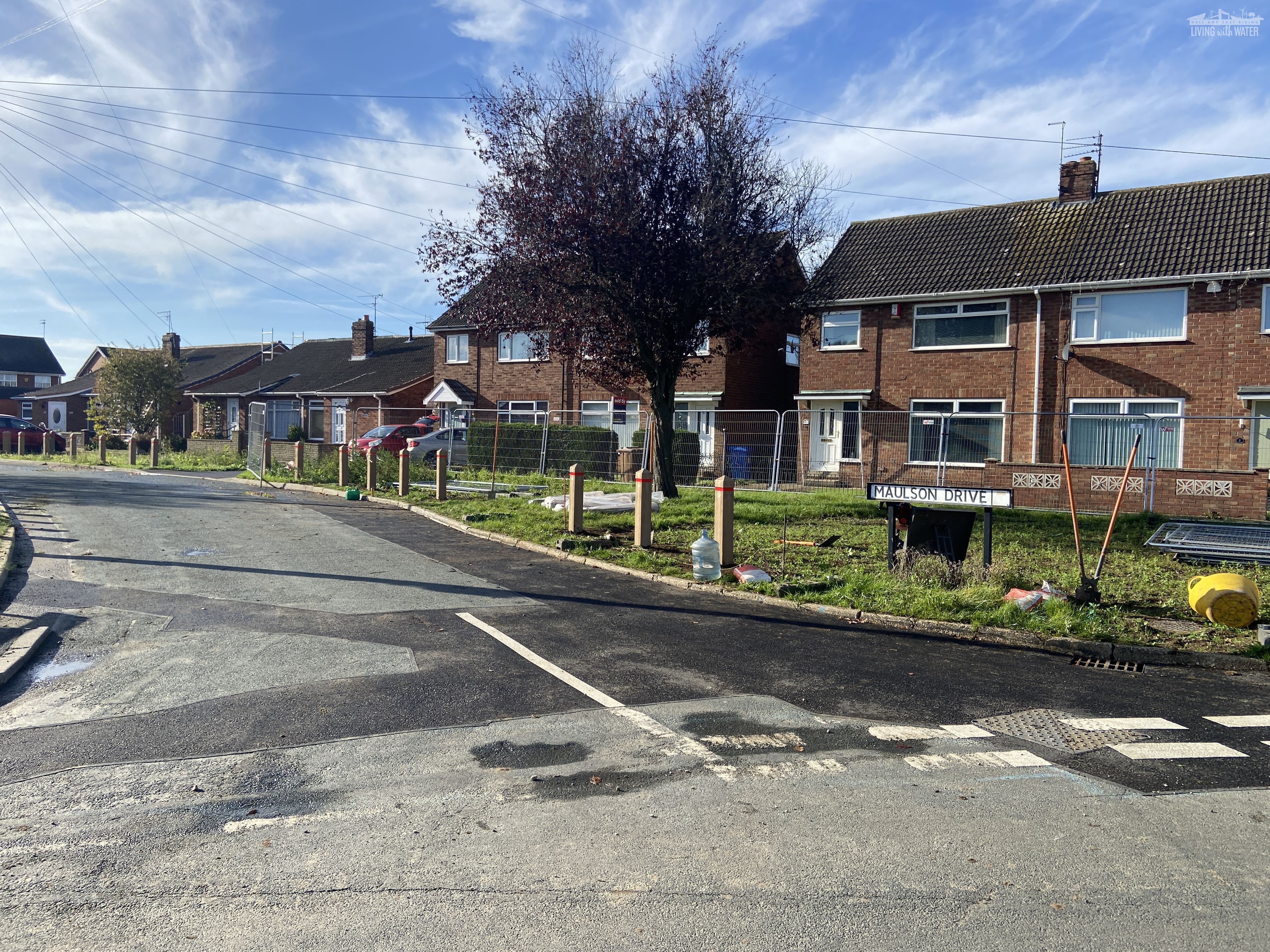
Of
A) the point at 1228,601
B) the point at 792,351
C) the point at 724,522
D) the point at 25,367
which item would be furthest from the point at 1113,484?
the point at 25,367

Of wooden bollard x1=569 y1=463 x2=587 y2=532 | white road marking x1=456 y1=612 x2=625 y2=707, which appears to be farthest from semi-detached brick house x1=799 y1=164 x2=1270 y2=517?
white road marking x1=456 y1=612 x2=625 y2=707

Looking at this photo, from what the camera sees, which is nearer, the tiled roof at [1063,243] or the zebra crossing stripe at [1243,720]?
the zebra crossing stripe at [1243,720]

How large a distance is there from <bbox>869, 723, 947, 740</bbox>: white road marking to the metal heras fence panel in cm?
2168

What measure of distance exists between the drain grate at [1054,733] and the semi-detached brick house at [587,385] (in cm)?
1643

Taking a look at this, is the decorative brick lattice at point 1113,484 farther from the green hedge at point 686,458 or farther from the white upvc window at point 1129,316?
the green hedge at point 686,458

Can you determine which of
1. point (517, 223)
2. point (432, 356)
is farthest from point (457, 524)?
point (432, 356)

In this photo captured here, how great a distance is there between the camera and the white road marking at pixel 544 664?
6.13m

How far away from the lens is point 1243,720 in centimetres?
590

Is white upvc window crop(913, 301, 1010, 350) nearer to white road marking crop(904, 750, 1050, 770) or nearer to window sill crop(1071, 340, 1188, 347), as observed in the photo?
window sill crop(1071, 340, 1188, 347)

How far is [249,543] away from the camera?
12781mm

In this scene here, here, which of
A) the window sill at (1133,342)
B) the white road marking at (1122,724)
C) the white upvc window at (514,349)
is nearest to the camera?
the white road marking at (1122,724)

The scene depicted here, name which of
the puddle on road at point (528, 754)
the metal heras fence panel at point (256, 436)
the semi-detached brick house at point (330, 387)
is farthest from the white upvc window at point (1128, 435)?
the semi-detached brick house at point (330, 387)

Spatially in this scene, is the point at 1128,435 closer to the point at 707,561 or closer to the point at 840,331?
the point at 840,331

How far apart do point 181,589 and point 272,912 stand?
279 inches
